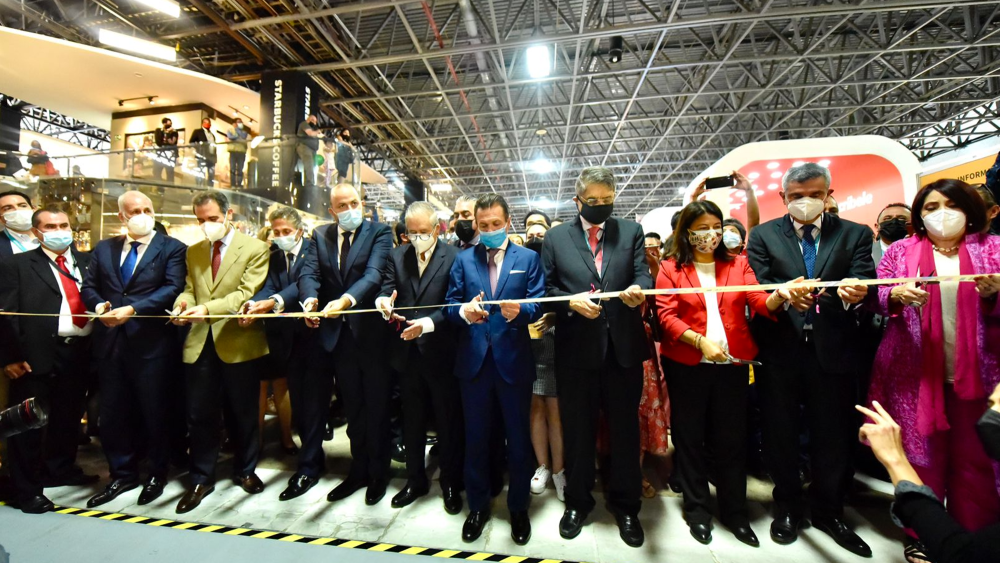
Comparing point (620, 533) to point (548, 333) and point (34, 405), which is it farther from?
point (34, 405)

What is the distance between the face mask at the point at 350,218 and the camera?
9.40ft

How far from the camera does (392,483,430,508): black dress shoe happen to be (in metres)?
2.74

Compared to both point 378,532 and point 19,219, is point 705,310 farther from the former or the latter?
point 19,219

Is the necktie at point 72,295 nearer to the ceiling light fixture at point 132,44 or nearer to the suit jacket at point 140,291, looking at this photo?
the suit jacket at point 140,291

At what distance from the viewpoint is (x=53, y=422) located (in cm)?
298

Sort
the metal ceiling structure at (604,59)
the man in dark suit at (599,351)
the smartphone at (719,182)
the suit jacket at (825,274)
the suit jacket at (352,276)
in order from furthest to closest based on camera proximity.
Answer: the metal ceiling structure at (604,59), the smartphone at (719,182), the suit jacket at (352,276), the man in dark suit at (599,351), the suit jacket at (825,274)

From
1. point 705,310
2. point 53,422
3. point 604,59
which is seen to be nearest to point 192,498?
point 53,422

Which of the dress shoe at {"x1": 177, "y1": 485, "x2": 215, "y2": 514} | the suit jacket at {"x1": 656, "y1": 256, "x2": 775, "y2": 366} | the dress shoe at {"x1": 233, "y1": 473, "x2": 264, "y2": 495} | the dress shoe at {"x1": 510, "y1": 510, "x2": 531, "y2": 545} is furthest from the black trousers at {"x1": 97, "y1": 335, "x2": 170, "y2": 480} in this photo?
the suit jacket at {"x1": 656, "y1": 256, "x2": 775, "y2": 366}

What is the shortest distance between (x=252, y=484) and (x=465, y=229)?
2.38 metres

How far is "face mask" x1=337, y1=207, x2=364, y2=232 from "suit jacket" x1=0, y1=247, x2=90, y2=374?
6.73 feet

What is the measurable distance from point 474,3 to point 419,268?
7.63 m

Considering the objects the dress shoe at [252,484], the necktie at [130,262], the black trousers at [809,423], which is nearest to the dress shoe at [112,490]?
the dress shoe at [252,484]

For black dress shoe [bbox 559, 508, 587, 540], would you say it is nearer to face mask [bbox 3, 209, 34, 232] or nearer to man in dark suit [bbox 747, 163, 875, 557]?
man in dark suit [bbox 747, 163, 875, 557]

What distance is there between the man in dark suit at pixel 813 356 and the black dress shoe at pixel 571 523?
3.53 feet
